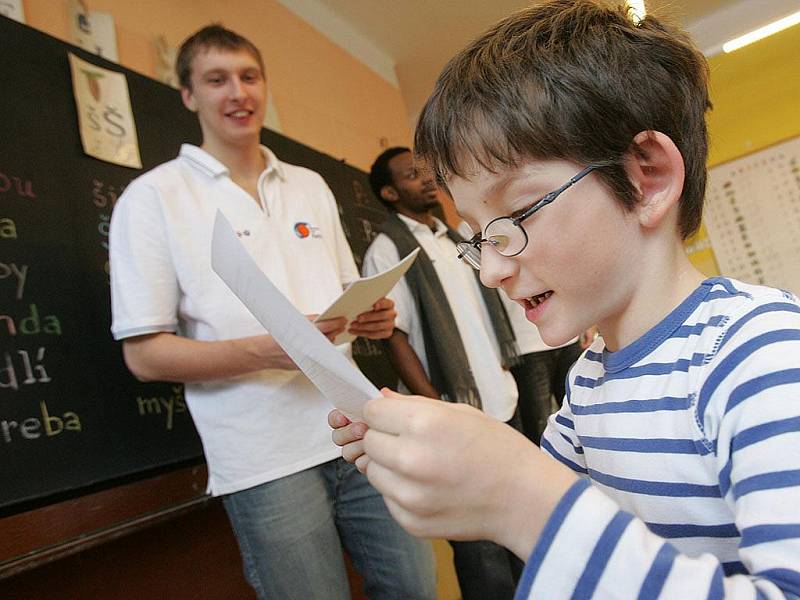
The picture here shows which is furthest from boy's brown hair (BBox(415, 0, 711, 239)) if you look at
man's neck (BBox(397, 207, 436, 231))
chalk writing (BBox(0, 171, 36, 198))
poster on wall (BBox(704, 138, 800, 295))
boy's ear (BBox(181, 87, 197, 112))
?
poster on wall (BBox(704, 138, 800, 295))

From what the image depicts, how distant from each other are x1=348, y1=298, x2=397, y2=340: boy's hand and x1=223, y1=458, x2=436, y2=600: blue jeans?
283 millimetres

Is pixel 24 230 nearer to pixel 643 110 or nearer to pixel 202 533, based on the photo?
pixel 202 533

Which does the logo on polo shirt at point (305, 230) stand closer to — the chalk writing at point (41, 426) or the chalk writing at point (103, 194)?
the chalk writing at point (103, 194)

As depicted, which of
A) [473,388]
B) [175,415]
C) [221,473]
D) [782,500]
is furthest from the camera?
[473,388]

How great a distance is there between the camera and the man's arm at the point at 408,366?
180 centimetres

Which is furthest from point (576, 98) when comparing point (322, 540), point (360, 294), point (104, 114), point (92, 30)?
point (92, 30)

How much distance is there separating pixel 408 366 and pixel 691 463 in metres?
1.31

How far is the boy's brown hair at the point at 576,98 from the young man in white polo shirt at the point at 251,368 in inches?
21.4

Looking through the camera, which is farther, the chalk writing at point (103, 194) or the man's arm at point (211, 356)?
the chalk writing at point (103, 194)

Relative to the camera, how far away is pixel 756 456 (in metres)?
0.43

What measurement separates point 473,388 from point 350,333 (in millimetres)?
633

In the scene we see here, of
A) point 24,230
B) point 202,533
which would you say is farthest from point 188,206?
point 202,533

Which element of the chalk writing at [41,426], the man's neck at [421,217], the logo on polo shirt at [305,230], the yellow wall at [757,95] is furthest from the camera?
the yellow wall at [757,95]

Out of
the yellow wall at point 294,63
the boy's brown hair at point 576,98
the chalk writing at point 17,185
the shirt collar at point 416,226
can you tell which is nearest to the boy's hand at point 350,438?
the boy's brown hair at point 576,98
